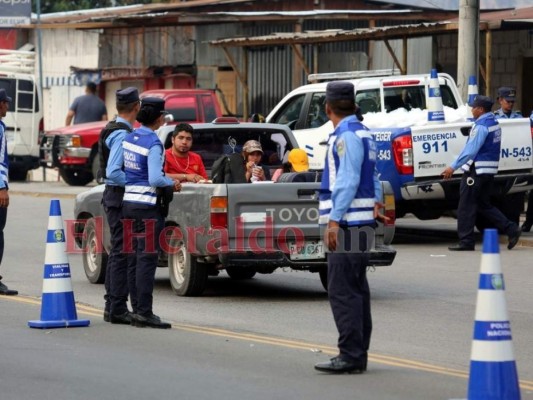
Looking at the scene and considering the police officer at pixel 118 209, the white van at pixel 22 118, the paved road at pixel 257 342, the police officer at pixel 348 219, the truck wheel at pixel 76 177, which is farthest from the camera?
the white van at pixel 22 118

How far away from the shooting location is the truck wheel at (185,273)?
13414 mm

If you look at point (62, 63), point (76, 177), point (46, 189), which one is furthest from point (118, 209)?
point (62, 63)

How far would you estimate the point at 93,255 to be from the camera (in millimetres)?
14828

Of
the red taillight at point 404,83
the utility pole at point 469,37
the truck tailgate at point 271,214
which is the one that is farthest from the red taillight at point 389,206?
the utility pole at point 469,37

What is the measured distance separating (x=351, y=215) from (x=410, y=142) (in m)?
9.18

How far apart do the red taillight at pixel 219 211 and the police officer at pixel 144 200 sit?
1.58 metres

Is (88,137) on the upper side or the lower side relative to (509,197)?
upper

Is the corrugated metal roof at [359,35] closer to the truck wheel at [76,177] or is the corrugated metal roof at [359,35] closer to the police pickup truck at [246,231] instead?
the truck wheel at [76,177]

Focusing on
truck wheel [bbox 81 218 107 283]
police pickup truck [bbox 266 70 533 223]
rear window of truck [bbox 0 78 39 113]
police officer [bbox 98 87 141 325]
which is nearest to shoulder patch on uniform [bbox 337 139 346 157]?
police officer [bbox 98 87 141 325]

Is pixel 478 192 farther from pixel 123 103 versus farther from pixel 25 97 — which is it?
pixel 25 97

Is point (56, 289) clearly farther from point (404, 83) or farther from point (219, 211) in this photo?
point (404, 83)

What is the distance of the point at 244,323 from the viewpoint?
11836 mm

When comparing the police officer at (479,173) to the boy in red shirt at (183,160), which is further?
the police officer at (479,173)

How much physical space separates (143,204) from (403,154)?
7478 millimetres
